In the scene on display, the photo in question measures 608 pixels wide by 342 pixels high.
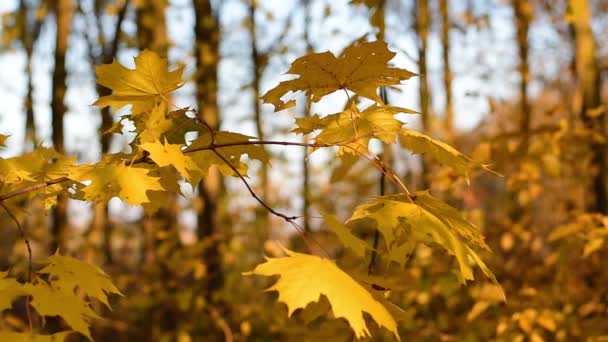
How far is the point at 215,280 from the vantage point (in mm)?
4301

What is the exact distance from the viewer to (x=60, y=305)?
48.0 inches

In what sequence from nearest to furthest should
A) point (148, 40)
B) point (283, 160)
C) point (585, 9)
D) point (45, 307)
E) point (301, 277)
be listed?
point (301, 277), point (45, 307), point (585, 9), point (148, 40), point (283, 160)

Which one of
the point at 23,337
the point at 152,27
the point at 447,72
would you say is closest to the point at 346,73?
the point at 23,337

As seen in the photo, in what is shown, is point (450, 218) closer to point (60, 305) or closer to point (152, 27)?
point (60, 305)

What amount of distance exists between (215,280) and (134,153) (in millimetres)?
3010

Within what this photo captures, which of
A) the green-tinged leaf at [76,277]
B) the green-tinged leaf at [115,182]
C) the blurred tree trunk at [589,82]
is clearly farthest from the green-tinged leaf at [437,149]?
the blurred tree trunk at [589,82]

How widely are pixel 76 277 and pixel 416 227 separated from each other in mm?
738

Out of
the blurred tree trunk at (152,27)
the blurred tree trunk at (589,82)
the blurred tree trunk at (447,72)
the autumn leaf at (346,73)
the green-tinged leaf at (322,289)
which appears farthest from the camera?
the blurred tree trunk at (447,72)

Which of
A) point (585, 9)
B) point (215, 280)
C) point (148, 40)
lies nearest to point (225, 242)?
point (215, 280)

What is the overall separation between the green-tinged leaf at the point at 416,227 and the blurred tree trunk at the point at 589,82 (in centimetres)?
234

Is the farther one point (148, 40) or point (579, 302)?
point (148, 40)

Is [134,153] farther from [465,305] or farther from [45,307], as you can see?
[465,305]

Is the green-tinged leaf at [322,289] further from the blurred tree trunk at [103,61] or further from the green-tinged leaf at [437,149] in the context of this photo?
the blurred tree trunk at [103,61]

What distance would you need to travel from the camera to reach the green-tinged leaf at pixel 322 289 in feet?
3.21
